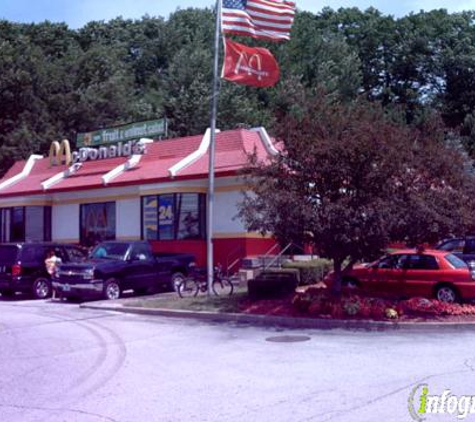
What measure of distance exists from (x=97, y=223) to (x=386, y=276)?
16.9m

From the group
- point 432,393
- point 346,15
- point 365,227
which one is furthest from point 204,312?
point 346,15

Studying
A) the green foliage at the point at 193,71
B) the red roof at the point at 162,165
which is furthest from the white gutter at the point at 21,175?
the green foliage at the point at 193,71

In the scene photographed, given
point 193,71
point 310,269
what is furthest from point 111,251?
point 193,71

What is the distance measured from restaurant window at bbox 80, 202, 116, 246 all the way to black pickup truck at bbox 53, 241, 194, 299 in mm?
8400

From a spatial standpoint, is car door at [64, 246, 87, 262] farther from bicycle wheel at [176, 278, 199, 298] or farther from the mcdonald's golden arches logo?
the mcdonald's golden arches logo

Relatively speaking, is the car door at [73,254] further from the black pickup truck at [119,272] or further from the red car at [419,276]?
the red car at [419,276]

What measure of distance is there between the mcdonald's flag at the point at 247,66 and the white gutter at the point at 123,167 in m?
12.1

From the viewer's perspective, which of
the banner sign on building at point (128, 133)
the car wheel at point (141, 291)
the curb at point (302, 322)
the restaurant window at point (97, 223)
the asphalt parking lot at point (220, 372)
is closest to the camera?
the asphalt parking lot at point (220, 372)

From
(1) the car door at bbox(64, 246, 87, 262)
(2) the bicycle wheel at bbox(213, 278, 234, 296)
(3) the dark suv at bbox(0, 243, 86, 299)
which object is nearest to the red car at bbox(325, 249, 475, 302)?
(2) the bicycle wheel at bbox(213, 278, 234, 296)

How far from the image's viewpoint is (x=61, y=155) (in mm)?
35875

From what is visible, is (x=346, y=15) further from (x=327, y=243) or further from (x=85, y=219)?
(x=327, y=243)

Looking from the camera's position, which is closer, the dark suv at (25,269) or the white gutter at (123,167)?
the dark suv at (25,269)

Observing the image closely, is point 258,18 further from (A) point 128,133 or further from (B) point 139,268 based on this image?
(A) point 128,133

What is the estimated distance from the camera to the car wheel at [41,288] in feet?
72.3
